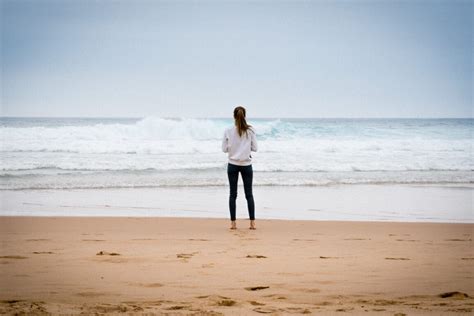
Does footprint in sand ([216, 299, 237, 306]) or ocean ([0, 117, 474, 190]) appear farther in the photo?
ocean ([0, 117, 474, 190])

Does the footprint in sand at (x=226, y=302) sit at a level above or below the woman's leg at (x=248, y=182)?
below

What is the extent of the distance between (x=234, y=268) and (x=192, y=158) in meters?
17.2

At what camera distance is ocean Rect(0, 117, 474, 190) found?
16.7 m

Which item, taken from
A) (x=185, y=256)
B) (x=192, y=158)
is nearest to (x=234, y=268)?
(x=185, y=256)

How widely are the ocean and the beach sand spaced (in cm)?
674

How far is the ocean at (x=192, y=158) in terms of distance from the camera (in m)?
16.7

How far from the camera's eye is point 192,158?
913 inches

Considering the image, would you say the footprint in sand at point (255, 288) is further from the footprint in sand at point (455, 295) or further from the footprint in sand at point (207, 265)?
the footprint in sand at point (455, 295)

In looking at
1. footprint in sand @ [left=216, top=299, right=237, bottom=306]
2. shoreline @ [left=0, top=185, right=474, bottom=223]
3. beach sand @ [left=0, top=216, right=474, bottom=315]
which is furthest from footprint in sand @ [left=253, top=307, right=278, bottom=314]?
shoreline @ [left=0, top=185, right=474, bottom=223]

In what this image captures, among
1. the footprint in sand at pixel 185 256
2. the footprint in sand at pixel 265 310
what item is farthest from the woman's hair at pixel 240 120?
the footprint in sand at pixel 265 310

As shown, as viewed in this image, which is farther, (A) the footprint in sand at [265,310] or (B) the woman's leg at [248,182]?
(B) the woman's leg at [248,182]

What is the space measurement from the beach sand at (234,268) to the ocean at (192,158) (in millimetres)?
6741

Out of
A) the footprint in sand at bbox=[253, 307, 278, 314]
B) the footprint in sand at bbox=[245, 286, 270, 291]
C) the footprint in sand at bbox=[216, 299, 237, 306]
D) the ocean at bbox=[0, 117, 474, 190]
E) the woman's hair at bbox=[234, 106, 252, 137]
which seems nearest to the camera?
the footprint in sand at bbox=[253, 307, 278, 314]

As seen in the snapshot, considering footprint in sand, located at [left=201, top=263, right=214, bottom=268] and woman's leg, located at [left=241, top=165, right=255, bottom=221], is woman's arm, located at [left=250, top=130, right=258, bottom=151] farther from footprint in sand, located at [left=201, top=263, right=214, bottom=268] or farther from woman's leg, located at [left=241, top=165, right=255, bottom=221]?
footprint in sand, located at [left=201, top=263, right=214, bottom=268]
